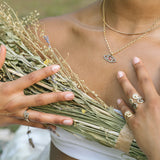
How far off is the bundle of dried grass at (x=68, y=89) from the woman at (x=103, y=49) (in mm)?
77

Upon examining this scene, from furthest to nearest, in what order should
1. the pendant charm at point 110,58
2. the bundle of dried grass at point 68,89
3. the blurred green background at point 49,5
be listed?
1. the blurred green background at point 49,5
2. the pendant charm at point 110,58
3. the bundle of dried grass at point 68,89

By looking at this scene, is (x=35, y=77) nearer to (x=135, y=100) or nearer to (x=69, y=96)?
(x=69, y=96)

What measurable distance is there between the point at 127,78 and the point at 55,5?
21.2 feet

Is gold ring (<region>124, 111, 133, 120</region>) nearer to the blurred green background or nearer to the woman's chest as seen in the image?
the woman's chest

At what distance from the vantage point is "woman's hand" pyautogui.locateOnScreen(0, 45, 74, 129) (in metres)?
1.42

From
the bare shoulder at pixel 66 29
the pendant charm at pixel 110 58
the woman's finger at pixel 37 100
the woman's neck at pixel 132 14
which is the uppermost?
the woman's neck at pixel 132 14

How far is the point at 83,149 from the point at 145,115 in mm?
422

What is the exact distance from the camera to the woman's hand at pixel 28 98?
142cm

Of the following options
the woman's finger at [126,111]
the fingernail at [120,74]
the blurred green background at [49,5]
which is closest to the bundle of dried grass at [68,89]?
the woman's finger at [126,111]

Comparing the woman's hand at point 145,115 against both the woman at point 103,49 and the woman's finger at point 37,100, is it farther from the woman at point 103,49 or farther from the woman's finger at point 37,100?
the woman's finger at point 37,100

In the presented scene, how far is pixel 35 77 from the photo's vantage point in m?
1.41

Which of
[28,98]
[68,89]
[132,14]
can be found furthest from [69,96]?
[132,14]

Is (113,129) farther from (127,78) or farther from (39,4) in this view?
(39,4)

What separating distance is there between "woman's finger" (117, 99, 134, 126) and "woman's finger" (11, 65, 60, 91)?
33 centimetres
